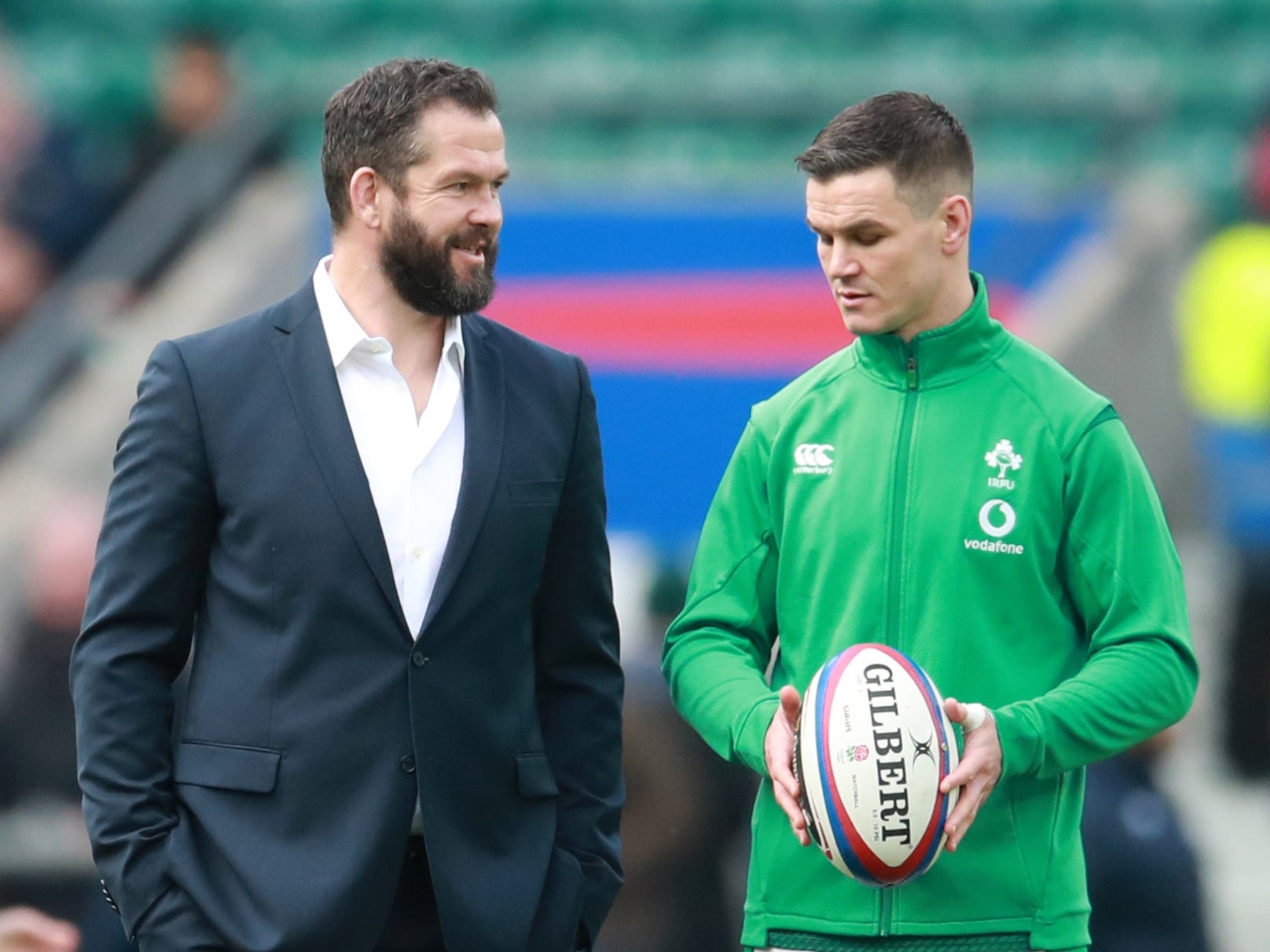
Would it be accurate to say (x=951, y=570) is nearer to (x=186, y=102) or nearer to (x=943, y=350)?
(x=943, y=350)

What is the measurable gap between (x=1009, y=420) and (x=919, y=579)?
1.00 feet

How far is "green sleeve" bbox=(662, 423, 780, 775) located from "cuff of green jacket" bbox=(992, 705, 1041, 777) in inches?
15.4

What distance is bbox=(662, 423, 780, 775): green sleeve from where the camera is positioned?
3494 mm

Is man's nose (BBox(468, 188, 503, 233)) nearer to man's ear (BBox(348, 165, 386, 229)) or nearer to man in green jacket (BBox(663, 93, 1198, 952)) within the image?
man's ear (BBox(348, 165, 386, 229))

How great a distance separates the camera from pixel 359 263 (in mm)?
3543

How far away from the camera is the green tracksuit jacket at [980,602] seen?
3359 millimetres

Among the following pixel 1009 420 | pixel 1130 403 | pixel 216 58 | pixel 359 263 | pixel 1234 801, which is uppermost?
pixel 216 58

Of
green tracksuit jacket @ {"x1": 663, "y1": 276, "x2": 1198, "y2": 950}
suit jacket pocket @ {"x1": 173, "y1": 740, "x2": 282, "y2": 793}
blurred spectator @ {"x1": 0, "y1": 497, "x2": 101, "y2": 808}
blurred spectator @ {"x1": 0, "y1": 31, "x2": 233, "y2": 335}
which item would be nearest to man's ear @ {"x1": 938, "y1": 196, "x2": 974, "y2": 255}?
green tracksuit jacket @ {"x1": 663, "y1": 276, "x2": 1198, "y2": 950}

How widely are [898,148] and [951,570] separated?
69 cm

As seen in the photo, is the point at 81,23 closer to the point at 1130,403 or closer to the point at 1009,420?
the point at 1130,403

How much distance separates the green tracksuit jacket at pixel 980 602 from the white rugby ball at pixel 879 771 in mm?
149

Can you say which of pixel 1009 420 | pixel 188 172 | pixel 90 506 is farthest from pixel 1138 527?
pixel 188 172

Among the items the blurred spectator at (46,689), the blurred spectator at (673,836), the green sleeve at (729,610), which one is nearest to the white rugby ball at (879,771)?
the green sleeve at (729,610)

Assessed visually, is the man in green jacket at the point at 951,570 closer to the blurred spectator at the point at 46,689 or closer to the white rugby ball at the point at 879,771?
the white rugby ball at the point at 879,771
